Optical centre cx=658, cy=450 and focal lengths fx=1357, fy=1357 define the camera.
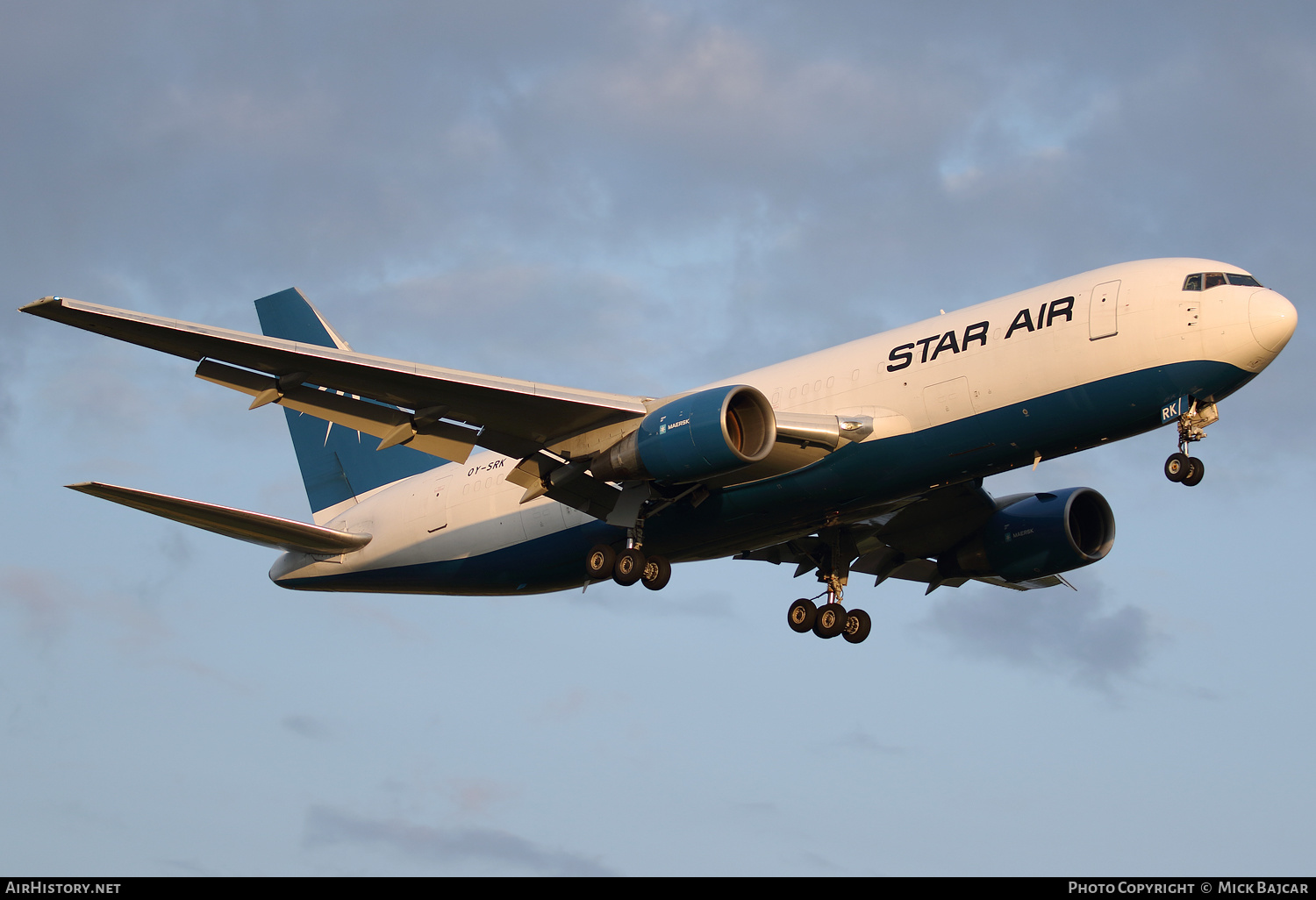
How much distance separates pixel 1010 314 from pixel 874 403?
307 cm

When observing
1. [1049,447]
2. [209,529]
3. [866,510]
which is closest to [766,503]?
[866,510]

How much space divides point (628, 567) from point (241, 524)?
9.11 meters

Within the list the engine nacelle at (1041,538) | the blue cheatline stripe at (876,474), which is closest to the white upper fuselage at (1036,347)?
the blue cheatline stripe at (876,474)

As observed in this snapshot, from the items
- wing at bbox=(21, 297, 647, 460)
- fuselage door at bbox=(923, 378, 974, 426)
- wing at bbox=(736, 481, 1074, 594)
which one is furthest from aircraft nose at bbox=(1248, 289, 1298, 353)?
wing at bbox=(21, 297, 647, 460)

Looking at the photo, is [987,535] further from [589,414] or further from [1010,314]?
[589,414]

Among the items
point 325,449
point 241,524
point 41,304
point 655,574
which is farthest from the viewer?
point 325,449

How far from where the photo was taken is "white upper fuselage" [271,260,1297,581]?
79.3 feet

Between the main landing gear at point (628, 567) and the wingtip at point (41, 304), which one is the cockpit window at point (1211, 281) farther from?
the wingtip at point (41, 304)

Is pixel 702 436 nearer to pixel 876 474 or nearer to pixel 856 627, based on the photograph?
pixel 876 474

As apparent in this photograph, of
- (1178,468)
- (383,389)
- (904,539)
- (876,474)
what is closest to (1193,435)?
(1178,468)

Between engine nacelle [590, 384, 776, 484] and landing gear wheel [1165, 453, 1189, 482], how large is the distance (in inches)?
283

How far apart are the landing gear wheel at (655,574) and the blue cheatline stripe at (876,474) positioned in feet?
1.65

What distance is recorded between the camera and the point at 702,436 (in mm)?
25484

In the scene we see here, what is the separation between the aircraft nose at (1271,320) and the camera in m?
23.9
